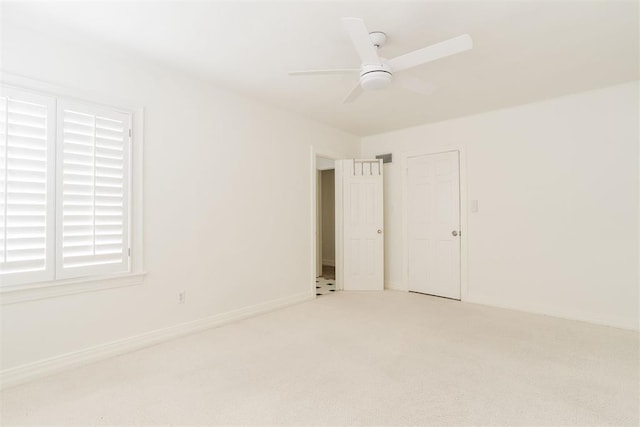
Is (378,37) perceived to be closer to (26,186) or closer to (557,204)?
(26,186)

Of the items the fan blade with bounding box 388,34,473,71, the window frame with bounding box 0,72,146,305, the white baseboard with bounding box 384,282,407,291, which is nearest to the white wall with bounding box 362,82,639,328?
the white baseboard with bounding box 384,282,407,291

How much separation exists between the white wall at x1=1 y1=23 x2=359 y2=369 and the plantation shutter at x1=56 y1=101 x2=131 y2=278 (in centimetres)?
18

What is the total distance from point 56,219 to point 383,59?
8.46 feet

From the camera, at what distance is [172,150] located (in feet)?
9.44

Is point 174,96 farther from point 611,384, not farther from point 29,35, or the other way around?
point 611,384

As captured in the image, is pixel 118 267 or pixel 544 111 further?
pixel 544 111

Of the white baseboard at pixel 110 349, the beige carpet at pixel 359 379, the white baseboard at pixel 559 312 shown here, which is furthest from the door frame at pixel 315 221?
the white baseboard at pixel 559 312

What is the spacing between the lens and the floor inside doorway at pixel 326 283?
186 inches

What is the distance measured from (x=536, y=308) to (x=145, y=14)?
4721 millimetres

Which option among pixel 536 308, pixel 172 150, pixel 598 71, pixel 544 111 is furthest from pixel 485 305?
pixel 172 150

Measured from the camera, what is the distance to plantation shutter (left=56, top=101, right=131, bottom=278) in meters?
2.27

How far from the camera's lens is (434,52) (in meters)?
1.92

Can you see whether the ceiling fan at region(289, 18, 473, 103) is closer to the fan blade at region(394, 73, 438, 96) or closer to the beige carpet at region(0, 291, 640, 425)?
the fan blade at region(394, 73, 438, 96)

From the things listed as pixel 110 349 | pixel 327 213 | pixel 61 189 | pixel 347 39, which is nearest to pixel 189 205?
pixel 61 189
